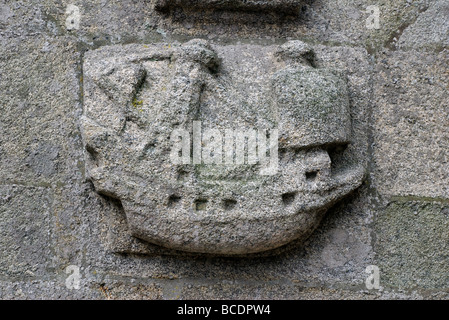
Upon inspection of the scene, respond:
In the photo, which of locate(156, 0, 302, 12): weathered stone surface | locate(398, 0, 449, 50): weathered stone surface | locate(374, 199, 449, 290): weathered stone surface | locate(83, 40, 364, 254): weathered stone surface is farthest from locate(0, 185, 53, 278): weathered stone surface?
locate(398, 0, 449, 50): weathered stone surface

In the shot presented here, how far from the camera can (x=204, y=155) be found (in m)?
1.40

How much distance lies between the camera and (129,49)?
1557 mm

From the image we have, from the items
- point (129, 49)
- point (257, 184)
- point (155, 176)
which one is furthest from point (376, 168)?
point (129, 49)

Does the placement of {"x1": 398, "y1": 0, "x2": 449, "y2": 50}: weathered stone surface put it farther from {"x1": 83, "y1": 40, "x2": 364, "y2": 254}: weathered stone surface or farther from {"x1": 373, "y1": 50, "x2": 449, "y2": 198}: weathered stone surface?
{"x1": 83, "y1": 40, "x2": 364, "y2": 254}: weathered stone surface

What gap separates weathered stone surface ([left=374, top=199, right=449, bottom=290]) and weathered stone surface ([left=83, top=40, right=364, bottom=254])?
20cm

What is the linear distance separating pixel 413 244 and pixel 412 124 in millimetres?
363

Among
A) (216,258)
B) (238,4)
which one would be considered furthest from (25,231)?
(238,4)

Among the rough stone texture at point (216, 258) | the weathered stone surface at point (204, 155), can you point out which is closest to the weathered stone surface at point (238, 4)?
the rough stone texture at point (216, 258)

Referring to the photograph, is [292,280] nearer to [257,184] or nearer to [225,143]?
[257,184]

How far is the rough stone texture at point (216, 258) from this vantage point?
59.4 inches

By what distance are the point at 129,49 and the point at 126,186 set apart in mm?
451

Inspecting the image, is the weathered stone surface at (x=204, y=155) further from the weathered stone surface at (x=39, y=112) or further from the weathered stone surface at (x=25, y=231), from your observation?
the weathered stone surface at (x=25, y=231)

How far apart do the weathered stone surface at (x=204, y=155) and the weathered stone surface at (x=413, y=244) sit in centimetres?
20

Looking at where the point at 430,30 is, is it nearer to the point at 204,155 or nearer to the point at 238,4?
the point at 238,4
